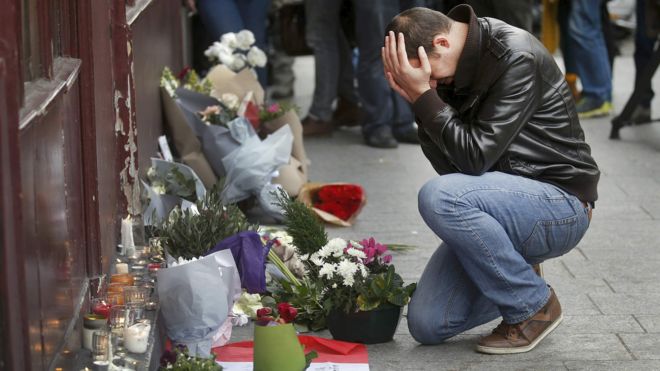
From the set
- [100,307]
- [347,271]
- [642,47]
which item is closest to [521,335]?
[347,271]

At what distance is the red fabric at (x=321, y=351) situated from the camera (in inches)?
159

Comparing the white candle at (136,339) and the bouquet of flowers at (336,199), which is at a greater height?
the white candle at (136,339)

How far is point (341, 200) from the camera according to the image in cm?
622

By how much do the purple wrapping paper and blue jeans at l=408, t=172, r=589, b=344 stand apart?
0.60m

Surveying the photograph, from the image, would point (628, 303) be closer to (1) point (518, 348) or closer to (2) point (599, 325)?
(2) point (599, 325)

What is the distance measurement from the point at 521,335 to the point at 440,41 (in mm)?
1074

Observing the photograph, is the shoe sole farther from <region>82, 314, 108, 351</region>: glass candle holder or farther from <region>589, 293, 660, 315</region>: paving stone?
<region>82, 314, 108, 351</region>: glass candle holder

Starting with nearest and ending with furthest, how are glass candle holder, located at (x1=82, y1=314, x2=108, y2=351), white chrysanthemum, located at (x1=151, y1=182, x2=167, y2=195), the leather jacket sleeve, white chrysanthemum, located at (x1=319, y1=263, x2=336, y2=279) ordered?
glass candle holder, located at (x1=82, y1=314, x2=108, y2=351) < the leather jacket sleeve < white chrysanthemum, located at (x1=319, y1=263, x2=336, y2=279) < white chrysanthemum, located at (x1=151, y1=182, x2=167, y2=195)

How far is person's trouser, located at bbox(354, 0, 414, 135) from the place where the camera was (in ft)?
26.3

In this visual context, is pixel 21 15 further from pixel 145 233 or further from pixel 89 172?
pixel 145 233

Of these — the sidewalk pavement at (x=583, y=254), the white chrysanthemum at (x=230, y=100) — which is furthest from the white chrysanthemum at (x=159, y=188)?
the white chrysanthemum at (x=230, y=100)

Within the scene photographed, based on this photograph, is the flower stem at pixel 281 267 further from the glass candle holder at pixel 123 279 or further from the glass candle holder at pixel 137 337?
the glass candle holder at pixel 137 337

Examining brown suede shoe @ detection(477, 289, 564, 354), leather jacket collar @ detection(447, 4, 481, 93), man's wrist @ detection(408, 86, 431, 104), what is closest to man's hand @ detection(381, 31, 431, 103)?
man's wrist @ detection(408, 86, 431, 104)

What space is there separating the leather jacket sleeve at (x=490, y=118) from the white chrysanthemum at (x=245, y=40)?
3.19 m
